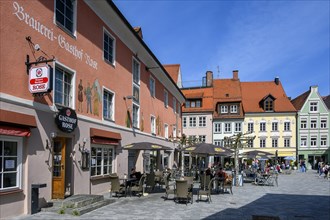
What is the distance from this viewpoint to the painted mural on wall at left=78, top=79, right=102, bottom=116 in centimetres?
1411

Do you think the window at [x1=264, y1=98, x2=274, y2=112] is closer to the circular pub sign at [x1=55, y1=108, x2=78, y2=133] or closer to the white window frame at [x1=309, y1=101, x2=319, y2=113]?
the white window frame at [x1=309, y1=101, x2=319, y2=113]

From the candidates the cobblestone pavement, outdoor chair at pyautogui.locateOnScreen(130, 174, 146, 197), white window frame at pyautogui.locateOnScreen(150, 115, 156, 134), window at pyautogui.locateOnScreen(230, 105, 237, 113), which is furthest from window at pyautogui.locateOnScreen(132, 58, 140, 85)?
window at pyautogui.locateOnScreen(230, 105, 237, 113)

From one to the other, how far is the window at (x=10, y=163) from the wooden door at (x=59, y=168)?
251 centimetres

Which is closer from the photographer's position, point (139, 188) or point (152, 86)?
point (139, 188)

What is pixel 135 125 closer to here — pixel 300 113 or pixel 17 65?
pixel 17 65

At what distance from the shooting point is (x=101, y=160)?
1625 centimetres

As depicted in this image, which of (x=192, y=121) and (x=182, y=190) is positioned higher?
(x=192, y=121)

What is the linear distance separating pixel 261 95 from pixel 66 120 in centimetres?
4775

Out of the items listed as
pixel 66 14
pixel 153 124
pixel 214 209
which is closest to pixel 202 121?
pixel 153 124

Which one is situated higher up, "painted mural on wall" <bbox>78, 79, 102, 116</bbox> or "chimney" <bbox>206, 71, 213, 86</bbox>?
"chimney" <bbox>206, 71, 213, 86</bbox>

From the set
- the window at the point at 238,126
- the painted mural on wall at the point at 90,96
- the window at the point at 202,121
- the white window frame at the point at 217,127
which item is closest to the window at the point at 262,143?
the window at the point at 238,126

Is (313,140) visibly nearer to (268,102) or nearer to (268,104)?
(268,104)

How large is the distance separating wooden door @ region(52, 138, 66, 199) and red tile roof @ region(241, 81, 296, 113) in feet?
141

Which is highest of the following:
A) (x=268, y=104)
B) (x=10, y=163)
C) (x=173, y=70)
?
(x=173, y=70)
